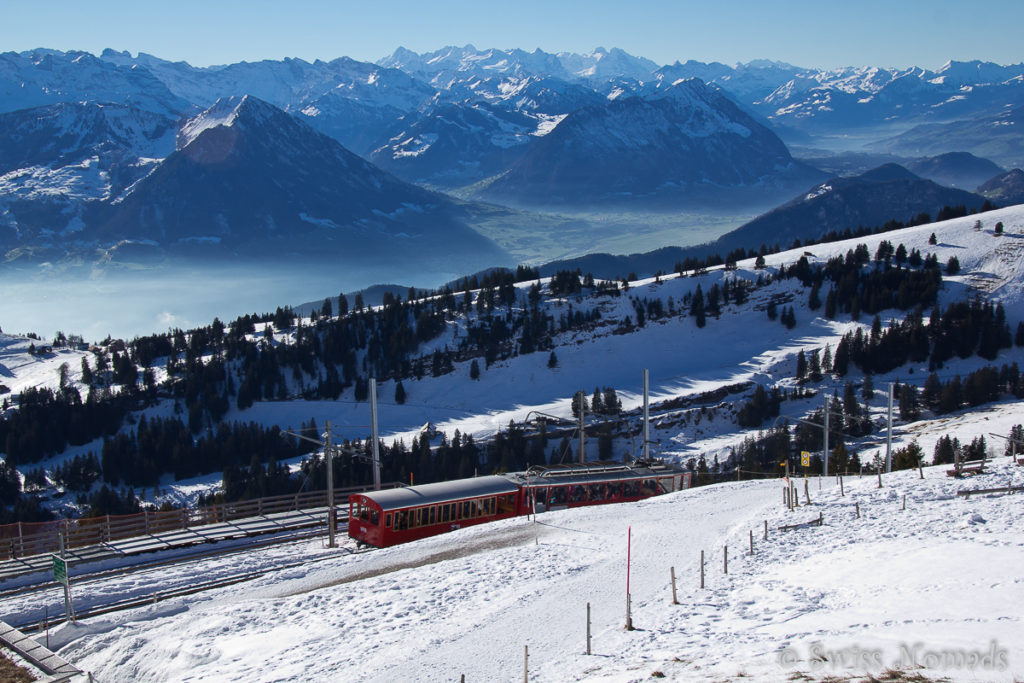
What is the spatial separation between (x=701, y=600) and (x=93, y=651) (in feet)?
73.3

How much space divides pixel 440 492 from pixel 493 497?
3.35m

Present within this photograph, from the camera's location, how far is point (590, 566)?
114 feet

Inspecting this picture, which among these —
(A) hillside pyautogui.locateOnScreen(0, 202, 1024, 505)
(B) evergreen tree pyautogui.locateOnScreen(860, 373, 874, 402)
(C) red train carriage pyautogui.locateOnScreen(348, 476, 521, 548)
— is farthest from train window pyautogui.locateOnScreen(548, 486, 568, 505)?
(B) evergreen tree pyautogui.locateOnScreen(860, 373, 874, 402)

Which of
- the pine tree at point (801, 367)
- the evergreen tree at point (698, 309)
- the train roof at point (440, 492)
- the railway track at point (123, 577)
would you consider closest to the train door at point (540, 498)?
the train roof at point (440, 492)

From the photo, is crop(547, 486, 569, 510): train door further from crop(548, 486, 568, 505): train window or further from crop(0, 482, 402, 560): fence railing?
crop(0, 482, 402, 560): fence railing

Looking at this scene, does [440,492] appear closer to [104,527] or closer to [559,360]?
[104,527]

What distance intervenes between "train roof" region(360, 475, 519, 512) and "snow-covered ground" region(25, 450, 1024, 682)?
160 inches

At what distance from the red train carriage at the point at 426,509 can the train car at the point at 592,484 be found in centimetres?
139

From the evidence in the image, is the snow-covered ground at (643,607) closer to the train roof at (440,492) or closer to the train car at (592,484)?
the train roof at (440,492)

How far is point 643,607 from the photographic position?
94.9 ft

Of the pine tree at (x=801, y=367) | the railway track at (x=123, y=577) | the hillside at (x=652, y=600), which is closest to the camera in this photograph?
the hillside at (x=652, y=600)

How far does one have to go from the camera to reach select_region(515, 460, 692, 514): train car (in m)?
49.4

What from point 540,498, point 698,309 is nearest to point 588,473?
point 540,498

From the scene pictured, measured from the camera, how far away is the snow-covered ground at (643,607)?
2230cm
